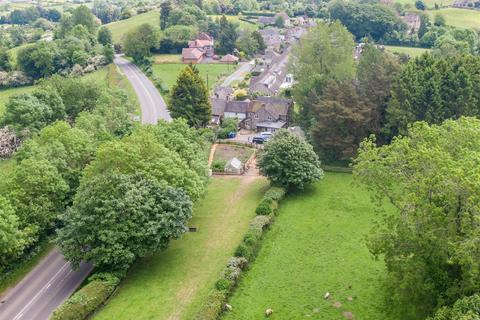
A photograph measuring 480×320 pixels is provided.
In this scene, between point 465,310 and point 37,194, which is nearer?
point 465,310

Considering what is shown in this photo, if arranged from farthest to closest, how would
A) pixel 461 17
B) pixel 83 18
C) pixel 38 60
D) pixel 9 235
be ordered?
pixel 461 17
pixel 83 18
pixel 38 60
pixel 9 235

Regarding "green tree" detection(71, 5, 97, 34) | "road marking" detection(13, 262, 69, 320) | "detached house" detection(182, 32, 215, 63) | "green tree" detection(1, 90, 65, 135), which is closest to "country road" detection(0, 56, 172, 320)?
"road marking" detection(13, 262, 69, 320)

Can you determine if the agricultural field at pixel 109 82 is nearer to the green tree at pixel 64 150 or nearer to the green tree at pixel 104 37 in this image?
the green tree at pixel 104 37

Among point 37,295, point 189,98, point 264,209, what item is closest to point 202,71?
point 189,98

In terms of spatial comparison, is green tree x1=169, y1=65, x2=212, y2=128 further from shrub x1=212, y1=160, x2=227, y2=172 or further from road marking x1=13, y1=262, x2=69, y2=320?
road marking x1=13, y1=262, x2=69, y2=320

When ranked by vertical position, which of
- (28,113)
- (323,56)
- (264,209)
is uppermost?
(323,56)

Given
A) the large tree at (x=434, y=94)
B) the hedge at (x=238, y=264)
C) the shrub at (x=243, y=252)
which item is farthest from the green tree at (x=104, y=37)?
the shrub at (x=243, y=252)

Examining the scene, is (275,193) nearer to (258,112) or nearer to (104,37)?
(258,112)
